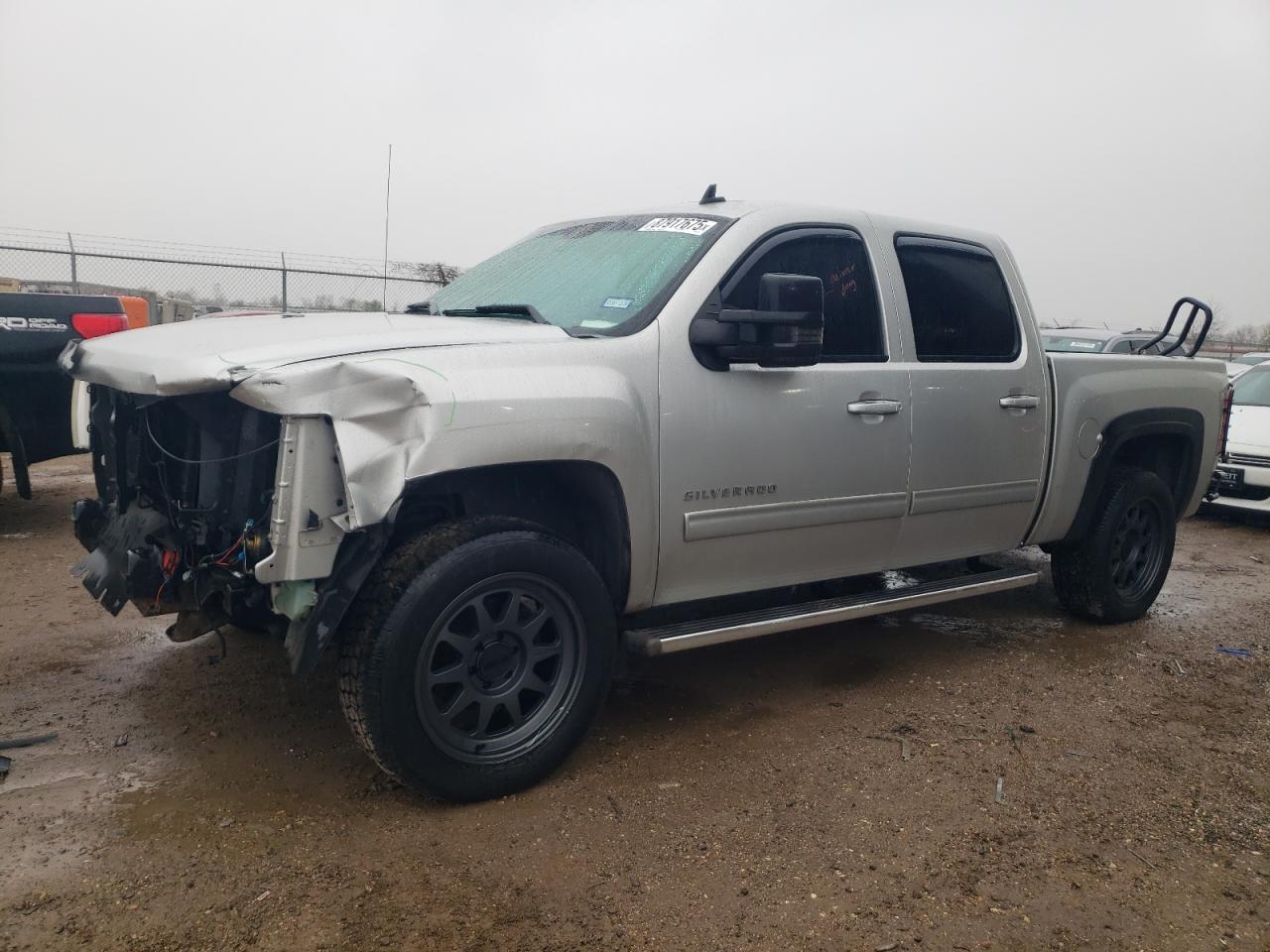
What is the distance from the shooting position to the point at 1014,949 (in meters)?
2.50

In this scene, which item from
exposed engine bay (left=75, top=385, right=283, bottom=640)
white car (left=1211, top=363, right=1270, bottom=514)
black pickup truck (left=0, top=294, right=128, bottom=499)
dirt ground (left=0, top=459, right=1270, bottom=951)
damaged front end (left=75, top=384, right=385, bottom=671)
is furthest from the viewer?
white car (left=1211, top=363, right=1270, bottom=514)

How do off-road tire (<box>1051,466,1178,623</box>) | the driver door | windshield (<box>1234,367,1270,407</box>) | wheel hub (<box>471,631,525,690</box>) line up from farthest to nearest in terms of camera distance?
windshield (<box>1234,367,1270,407</box>) → off-road tire (<box>1051,466,1178,623</box>) → the driver door → wheel hub (<box>471,631,525,690</box>)

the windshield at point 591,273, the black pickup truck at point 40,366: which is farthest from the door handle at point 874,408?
the black pickup truck at point 40,366

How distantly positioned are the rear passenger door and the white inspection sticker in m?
0.92

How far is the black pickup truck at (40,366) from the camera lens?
5.97m

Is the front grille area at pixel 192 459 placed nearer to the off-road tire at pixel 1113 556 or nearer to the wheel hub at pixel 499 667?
the wheel hub at pixel 499 667

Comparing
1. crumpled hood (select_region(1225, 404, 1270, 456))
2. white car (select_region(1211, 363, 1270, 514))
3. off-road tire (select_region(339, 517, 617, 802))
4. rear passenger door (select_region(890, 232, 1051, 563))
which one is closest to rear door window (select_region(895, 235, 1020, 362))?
rear passenger door (select_region(890, 232, 1051, 563))

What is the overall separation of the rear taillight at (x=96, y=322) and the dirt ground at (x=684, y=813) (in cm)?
217

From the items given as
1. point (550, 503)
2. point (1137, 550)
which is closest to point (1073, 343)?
point (1137, 550)

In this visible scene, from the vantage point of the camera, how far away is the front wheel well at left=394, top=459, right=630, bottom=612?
3.12 meters

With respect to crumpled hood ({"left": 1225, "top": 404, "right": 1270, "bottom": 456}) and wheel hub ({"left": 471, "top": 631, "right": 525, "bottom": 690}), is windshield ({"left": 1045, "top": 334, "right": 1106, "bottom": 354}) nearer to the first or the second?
crumpled hood ({"left": 1225, "top": 404, "right": 1270, "bottom": 456})

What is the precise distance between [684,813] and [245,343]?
194 cm

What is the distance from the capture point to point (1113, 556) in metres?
5.24

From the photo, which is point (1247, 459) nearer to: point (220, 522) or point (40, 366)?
point (220, 522)
